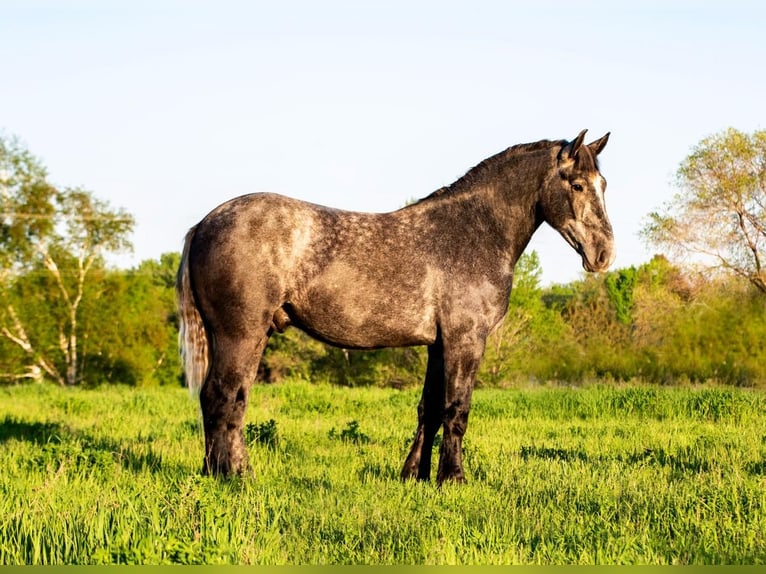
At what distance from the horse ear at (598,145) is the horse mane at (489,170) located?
0.99 ft

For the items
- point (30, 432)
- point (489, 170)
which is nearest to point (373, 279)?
point (489, 170)

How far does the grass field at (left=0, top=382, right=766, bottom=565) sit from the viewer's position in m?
4.79

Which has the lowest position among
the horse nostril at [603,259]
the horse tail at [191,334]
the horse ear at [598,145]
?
the horse tail at [191,334]

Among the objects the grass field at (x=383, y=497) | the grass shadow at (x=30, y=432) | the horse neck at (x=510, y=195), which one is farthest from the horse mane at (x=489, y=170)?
the grass shadow at (x=30, y=432)

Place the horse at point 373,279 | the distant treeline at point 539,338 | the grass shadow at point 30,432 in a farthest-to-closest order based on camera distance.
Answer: the distant treeline at point 539,338 < the grass shadow at point 30,432 < the horse at point 373,279

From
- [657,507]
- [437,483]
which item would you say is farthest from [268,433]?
[657,507]

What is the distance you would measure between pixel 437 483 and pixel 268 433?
3.35 meters

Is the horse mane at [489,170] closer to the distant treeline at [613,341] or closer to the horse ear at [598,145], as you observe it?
the horse ear at [598,145]

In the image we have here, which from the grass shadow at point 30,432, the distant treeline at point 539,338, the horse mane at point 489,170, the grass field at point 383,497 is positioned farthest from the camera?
the distant treeline at point 539,338

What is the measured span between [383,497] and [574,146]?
3611 millimetres

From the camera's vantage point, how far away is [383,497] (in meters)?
6.51

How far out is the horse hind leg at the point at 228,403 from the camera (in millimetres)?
7521

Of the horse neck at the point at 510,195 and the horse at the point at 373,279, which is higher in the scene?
the horse neck at the point at 510,195

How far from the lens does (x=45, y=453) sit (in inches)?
330
